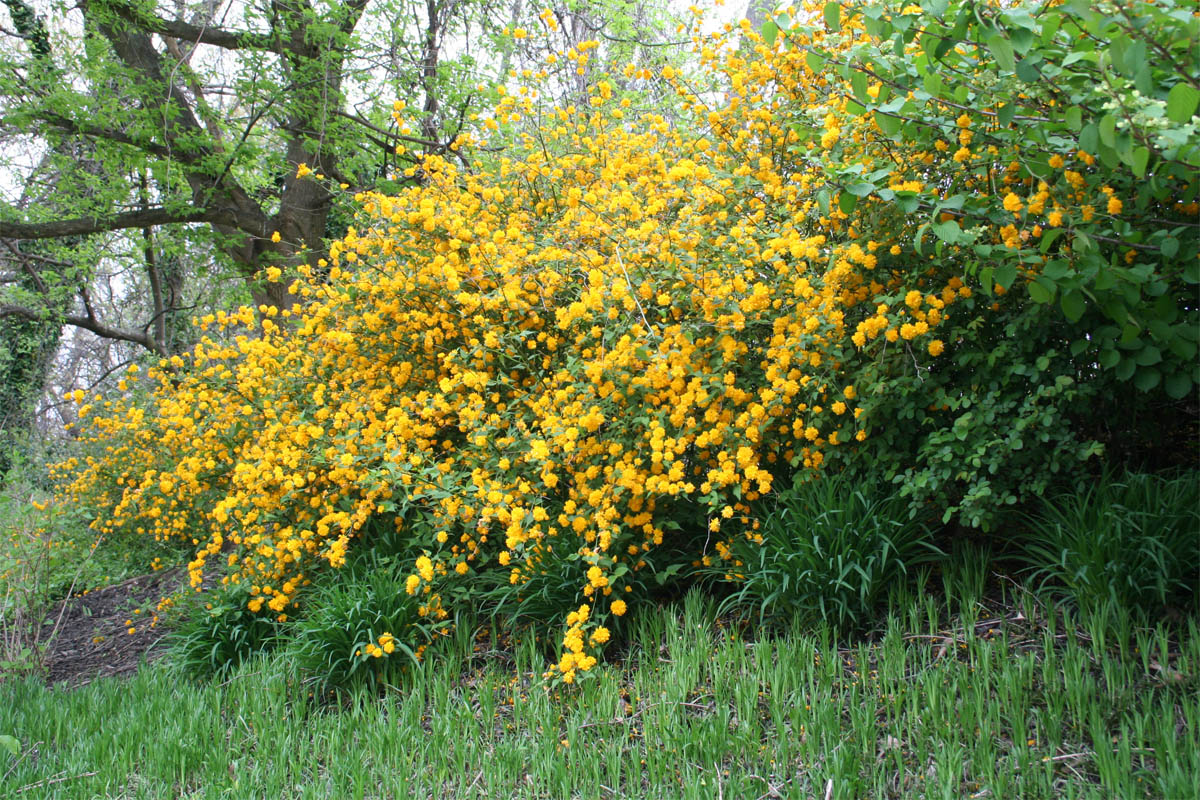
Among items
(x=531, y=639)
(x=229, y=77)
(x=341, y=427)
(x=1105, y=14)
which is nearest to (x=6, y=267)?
(x=229, y=77)

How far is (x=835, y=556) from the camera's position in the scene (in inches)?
123

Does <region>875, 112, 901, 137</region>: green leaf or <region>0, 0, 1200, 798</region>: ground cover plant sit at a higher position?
<region>875, 112, 901, 137</region>: green leaf

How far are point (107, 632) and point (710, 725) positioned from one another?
4428 mm

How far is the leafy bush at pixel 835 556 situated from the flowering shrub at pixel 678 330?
6.3 inches

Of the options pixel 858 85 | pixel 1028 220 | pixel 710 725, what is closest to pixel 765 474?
pixel 710 725

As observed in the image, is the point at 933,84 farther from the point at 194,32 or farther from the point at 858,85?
the point at 194,32

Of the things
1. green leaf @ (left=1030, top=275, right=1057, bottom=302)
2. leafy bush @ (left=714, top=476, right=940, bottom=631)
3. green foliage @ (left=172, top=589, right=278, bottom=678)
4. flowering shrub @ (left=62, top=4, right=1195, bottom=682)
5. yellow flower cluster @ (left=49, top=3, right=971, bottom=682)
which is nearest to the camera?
green leaf @ (left=1030, top=275, right=1057, bottom=302)

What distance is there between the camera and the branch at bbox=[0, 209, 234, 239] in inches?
337

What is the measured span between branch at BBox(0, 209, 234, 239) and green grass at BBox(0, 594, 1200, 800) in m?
6.32

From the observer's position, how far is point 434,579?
3832mm

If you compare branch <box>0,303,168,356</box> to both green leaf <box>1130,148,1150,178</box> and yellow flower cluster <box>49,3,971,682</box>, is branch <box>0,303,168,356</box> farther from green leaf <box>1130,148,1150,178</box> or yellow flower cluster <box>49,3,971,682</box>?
green leaf <box>1130,148,1150,178</box>

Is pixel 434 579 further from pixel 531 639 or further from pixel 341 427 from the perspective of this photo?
pixel 341 427

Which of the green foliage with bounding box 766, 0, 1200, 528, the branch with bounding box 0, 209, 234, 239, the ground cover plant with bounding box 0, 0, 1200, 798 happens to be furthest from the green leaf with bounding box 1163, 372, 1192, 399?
the branch with bounding box 0, 209, 234, 239

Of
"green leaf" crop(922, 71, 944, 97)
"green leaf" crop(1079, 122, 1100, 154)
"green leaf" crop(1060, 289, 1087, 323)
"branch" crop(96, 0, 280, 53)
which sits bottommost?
"green leaf" crop(1060, 289, 1087, 323)
